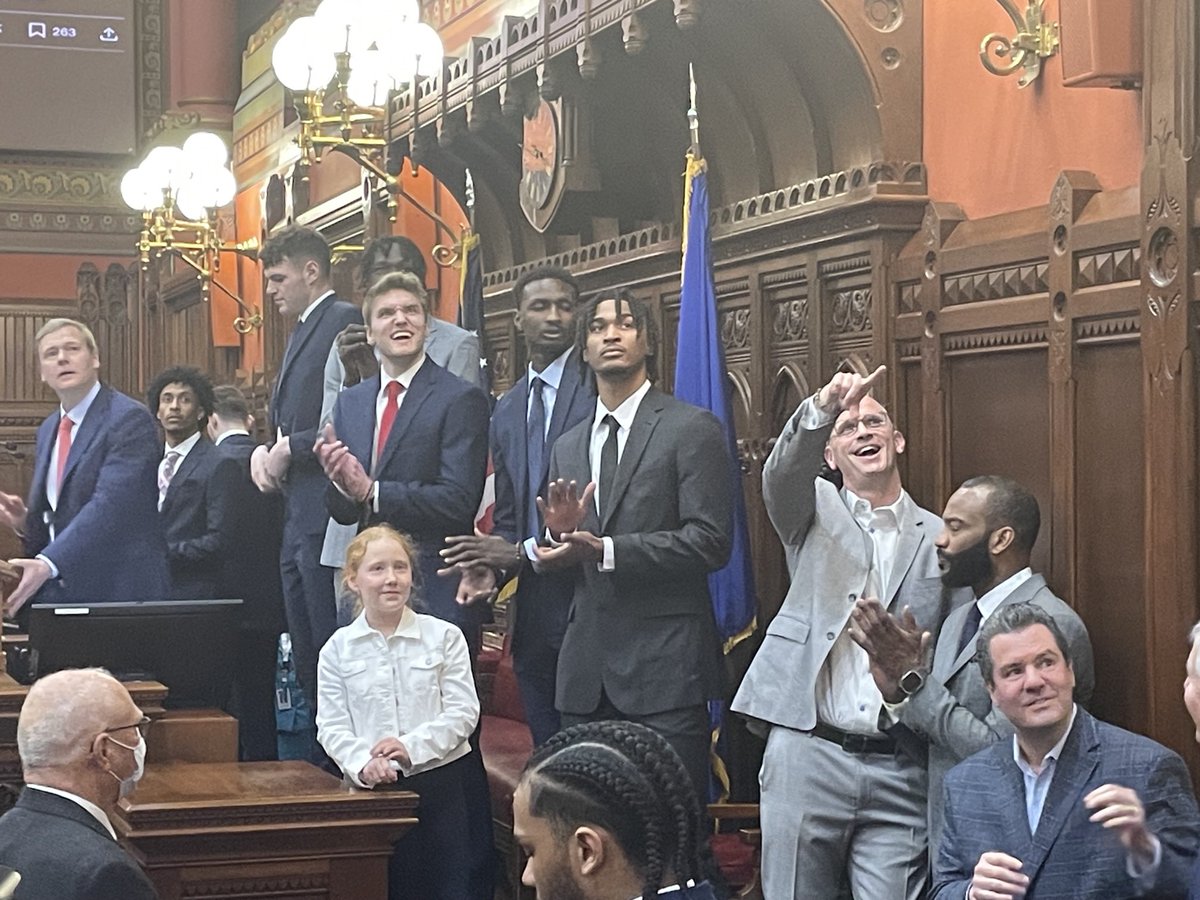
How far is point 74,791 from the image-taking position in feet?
10.3

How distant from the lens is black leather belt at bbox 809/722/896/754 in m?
3.75

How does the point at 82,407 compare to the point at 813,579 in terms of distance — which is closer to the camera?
the point at 813,579

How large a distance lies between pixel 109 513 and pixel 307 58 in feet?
5.96

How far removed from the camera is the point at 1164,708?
348 cm

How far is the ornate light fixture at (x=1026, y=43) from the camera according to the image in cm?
410

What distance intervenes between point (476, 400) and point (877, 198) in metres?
1.11

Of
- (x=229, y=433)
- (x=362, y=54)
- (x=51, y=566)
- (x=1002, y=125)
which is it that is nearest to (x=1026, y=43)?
(x=1002, y=125)

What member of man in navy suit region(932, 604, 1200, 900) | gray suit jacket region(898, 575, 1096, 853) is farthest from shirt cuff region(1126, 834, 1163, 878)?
gray suit jacket region(898, 575, 1096, 853)

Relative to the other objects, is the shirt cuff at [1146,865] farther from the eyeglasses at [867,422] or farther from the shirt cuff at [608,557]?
the shirt cuff at [608,557]

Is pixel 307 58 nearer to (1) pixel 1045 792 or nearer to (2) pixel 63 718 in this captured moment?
(2) pixel 63 718

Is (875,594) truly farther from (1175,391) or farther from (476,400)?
(476,400)

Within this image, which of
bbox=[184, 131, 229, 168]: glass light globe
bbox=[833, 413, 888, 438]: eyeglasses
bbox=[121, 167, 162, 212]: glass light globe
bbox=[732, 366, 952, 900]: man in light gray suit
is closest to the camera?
bbox=[732, 366, 952, 900]: man in light gray suit

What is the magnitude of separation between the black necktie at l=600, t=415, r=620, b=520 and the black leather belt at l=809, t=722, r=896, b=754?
0.72m

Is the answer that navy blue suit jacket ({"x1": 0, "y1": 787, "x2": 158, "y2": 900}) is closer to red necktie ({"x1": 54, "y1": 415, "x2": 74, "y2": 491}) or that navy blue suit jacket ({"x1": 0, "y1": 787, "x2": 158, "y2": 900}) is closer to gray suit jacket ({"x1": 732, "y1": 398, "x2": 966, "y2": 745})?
gray suit jacket ({"x1": 732, "y1": 398, "x2": 966, "y2": 745})
